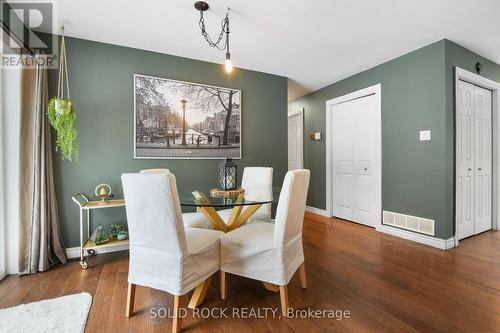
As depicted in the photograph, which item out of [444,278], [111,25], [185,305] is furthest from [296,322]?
[111,25]

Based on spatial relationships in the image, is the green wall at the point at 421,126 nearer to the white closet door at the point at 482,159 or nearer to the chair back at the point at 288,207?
the white closet door at the point at 482,159

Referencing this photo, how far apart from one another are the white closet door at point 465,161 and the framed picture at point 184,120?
288 centimetres

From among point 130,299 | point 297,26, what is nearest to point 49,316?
point 130,299

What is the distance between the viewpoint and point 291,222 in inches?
64.5

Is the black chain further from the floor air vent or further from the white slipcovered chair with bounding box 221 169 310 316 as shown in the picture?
the floor air vent

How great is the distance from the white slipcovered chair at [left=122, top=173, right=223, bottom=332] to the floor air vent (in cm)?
Answer: 281

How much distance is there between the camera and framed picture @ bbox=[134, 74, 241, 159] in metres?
2.83

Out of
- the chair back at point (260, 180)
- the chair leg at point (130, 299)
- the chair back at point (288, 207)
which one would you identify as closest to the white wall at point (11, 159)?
the chair leg at point (130, 299)

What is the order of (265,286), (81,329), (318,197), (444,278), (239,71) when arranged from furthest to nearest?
(318,197), (239,71), (444,278), (265,286), (81,329)

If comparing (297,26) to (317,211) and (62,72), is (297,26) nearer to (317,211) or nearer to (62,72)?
(62,72)

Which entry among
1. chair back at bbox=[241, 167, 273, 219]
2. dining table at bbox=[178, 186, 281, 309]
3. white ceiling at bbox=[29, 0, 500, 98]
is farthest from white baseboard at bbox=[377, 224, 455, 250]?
white ceiling at bbox=[29, 0, 500, 98]

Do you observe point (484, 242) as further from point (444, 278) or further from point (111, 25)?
point (111, 25)

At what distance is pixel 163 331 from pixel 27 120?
2.31 meters

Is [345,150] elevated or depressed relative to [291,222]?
elevated
